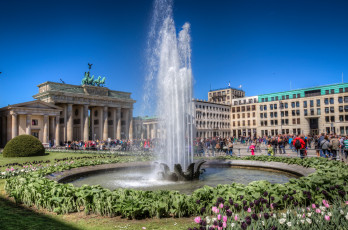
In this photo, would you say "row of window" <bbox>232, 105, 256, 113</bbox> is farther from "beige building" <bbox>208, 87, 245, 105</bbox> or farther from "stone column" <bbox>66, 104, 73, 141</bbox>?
"stone column" <bbox>66, 104, 73, 141</bbox>

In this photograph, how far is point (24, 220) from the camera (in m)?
6.08

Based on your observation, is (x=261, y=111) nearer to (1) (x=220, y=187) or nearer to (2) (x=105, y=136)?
(2) (x=105, y=136)

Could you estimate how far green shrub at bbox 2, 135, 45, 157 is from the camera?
27938 millimetres

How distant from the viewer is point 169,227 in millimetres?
5445

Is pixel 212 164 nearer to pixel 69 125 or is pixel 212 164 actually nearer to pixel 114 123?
pixel 69 125

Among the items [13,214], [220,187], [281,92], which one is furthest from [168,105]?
[281,92]

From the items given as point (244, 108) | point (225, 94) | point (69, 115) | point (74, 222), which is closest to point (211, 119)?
point (244, 108)

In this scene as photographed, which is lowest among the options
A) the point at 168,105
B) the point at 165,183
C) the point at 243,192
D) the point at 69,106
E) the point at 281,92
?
the point at 165,183

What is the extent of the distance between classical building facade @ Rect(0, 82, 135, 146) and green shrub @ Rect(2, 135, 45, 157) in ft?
72.4

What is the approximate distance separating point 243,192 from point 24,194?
648 centimetres

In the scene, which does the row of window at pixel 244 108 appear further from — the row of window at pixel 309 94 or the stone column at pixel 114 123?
the stone column at pixel 114 123

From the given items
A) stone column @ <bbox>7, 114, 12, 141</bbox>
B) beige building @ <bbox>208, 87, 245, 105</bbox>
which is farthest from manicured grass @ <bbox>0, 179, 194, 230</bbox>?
beige building @ <bbox>208, 87, 245, 105</bbox>

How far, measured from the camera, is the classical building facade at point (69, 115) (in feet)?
163

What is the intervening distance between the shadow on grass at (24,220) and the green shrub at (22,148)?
78.3 ft
